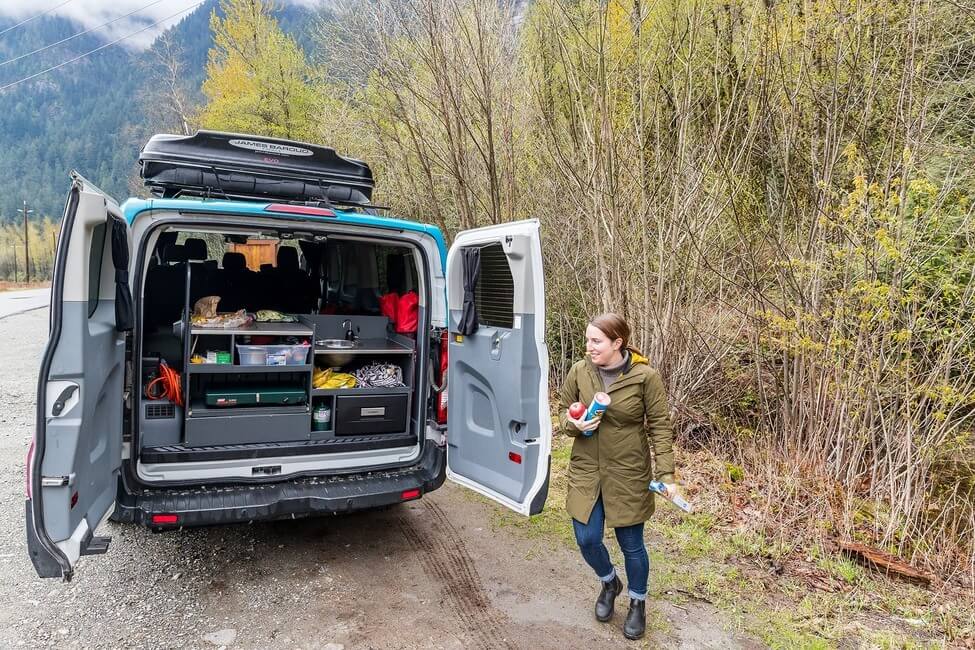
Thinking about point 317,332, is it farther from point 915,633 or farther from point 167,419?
point 915,633

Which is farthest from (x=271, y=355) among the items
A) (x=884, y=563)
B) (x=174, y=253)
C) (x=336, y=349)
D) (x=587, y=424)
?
(x=884, y=563)

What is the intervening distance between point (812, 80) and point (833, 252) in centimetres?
130

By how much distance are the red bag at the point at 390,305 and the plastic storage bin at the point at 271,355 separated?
2.53 feet

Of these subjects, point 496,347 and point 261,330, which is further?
point 261,330

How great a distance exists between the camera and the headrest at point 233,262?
539cm

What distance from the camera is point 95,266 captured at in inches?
103

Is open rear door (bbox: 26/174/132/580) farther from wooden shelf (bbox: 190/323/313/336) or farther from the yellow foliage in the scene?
the yellow foliage

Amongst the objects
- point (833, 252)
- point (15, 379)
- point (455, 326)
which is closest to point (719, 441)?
point (833, 252)

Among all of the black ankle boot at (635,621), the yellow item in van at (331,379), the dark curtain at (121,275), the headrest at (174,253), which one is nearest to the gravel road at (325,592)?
the black ankle boot at (635,621)

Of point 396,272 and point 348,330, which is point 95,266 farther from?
point 396,272

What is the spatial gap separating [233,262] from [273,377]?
6.94 feet

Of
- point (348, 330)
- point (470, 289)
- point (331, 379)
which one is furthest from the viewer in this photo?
point (348, 330)

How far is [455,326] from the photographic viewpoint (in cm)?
359

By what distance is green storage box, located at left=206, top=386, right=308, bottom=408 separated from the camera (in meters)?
3.55
